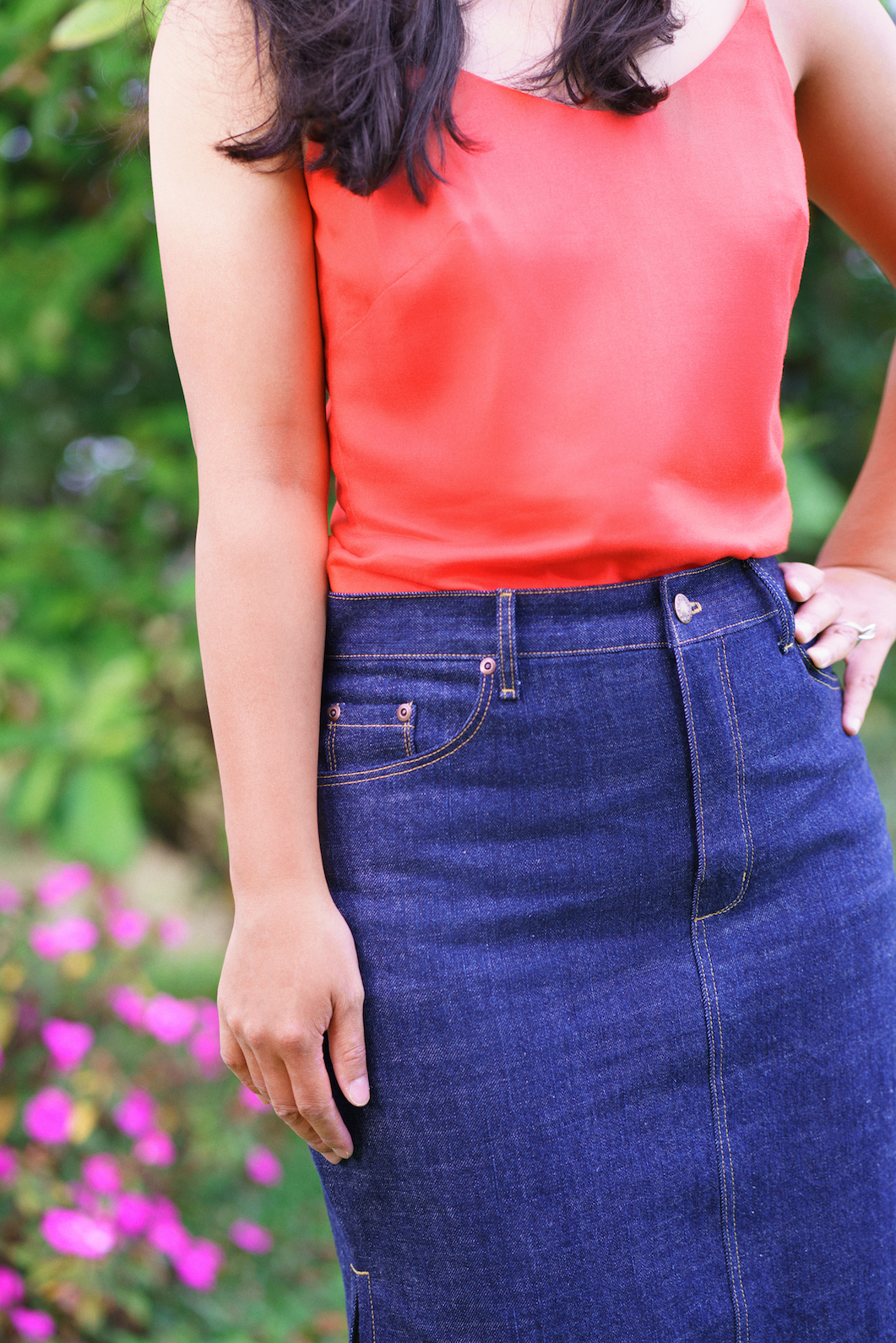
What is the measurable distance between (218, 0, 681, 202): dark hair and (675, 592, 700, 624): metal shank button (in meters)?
0.42

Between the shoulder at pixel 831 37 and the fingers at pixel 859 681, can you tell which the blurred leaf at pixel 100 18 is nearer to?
the shoulder at pixel 831 37

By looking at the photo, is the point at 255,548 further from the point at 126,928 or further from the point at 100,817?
the point at 126,928

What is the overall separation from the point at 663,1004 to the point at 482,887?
21 centimetres

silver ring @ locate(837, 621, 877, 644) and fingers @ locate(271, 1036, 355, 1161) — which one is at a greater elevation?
silver ring @ locate(837, 621, 877, 644)

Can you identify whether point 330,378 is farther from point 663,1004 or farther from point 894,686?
point 894,686

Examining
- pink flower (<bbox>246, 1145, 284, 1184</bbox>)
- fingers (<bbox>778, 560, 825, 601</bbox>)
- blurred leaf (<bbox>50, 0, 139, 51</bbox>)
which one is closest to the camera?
fingers (<bbox>778, 560, 825, 601</bbox>)

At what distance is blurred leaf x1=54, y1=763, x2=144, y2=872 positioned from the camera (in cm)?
215

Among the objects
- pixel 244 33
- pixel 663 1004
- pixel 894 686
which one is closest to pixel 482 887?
pixel 663 1004

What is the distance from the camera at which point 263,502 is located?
1.04 m

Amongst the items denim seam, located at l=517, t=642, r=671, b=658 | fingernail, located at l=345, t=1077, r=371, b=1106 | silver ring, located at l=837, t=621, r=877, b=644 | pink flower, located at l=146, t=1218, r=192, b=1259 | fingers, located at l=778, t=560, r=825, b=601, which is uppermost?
denim seam, located at l=517, t=642, r=671, b=658

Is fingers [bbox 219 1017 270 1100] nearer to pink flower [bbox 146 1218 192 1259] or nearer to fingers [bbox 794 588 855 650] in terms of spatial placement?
fingers [bbox 794 588 855 650]

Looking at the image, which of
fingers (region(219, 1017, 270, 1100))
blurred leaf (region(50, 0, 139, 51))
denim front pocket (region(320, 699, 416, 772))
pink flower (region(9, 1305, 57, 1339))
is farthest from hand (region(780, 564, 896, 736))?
pink flower (region(9, 1305, 57, 1339))

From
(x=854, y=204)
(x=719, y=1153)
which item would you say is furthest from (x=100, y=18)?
(x=719, y=1153)

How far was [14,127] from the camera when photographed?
8.44 feet
